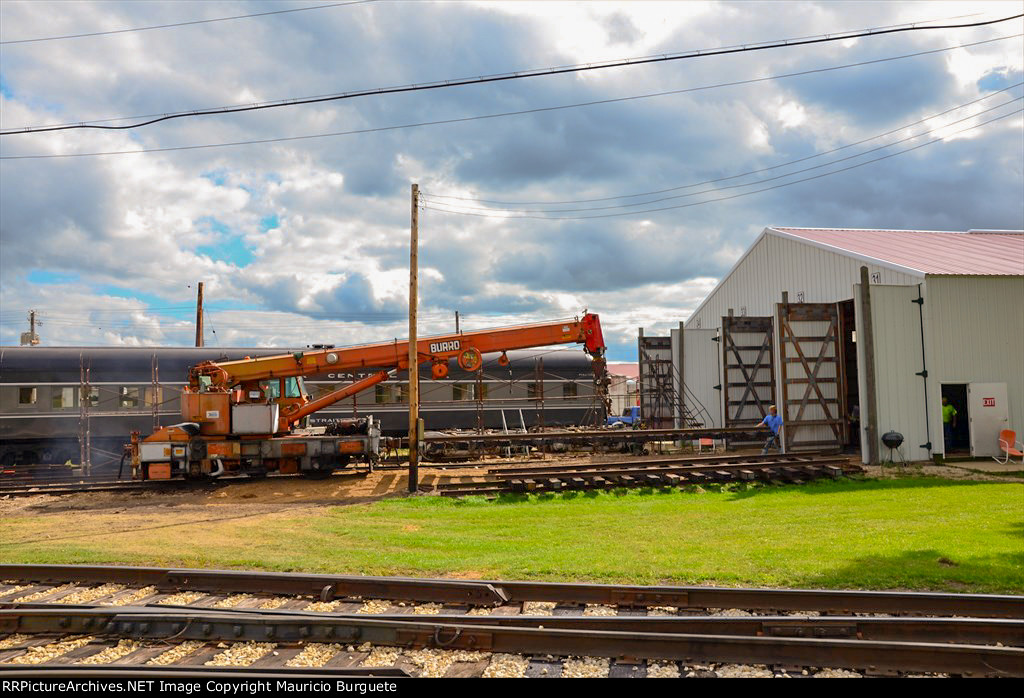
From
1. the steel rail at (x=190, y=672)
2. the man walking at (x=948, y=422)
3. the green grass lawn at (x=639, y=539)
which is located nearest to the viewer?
the steel rail at (x=190, y=672)

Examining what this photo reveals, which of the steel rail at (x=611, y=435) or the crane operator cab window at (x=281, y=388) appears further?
the steel rail at (x=611, y=435)

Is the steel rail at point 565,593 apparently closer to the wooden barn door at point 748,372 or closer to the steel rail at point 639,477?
the steel rail at point 639,477

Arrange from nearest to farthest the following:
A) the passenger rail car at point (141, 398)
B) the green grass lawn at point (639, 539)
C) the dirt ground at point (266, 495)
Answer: the green grass lawn at point (639, 539) → the dirt ground at point (266, 495) → the passenger rail car at point (141, 398)

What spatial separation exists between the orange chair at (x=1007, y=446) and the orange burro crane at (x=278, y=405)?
35.7 ft

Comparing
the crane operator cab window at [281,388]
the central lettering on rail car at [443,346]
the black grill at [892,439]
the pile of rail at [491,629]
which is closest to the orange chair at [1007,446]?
the black grill at [892,439]

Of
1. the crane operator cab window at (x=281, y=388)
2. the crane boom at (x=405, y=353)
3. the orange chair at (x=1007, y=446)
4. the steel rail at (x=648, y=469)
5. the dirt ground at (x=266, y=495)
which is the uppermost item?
the crane boom at (x=405, y=353)

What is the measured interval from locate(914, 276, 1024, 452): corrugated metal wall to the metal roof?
484 mm

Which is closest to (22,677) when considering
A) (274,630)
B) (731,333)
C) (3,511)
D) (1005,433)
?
(274,630)

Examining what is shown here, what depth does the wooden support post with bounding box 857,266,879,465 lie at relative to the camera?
18.6m

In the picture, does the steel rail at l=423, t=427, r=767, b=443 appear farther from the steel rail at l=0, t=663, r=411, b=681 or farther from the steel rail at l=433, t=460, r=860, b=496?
the steel rail at l=0, t=663, r=411, b=681

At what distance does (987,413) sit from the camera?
19531 millimetres

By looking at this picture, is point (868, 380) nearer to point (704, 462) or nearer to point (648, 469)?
point (704, 462)

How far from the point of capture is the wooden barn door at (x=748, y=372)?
82.9 feet

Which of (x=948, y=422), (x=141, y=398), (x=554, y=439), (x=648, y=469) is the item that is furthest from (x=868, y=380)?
(x=141, y=398)
